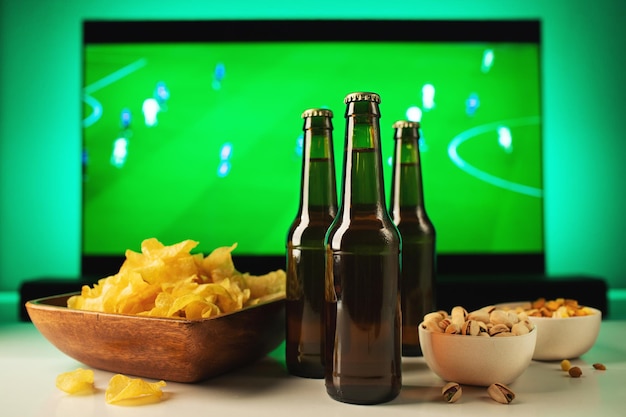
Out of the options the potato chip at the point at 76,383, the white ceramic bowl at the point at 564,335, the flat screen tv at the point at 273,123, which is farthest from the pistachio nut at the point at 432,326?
the flat screen tv at the point at 273,123

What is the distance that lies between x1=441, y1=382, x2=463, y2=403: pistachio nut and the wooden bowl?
0.29 meters

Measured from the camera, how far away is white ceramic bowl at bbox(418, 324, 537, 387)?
2.53 feet

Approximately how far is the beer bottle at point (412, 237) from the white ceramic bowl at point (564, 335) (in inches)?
7.0

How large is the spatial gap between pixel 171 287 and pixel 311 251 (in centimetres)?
22

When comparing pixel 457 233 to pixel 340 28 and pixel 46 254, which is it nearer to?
pixel 340 28

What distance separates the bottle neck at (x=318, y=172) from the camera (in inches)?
35.5

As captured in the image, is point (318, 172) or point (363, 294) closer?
point (363, 294)

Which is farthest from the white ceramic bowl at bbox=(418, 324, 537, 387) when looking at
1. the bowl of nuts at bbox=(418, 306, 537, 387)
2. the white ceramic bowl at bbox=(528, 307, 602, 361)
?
the white ceramic bowl at bbox=(528, 307, 602, 361)

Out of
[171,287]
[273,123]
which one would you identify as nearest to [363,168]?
[171,287]

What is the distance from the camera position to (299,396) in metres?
0.76

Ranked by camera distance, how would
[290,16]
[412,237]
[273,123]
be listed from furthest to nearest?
1. [290,16]
2. [273,123]
3. [412,237]

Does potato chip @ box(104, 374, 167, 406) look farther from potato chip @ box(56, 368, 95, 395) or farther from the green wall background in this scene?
the green wall background

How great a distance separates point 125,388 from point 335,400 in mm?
265

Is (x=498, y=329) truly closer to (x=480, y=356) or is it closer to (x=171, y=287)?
(x=480, y=356)
